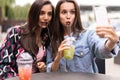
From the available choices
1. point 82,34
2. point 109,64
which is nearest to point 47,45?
Answer: point 82,34

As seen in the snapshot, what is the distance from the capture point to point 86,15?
1128 cm

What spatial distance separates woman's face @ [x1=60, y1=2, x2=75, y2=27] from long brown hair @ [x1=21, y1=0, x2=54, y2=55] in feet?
0.53

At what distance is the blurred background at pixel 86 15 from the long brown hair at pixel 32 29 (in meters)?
0.23

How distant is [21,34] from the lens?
7.08ft

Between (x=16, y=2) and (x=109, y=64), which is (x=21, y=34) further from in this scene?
(x=16, y=2)

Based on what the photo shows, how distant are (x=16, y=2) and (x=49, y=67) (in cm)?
1611

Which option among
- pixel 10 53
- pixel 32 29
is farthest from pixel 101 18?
pixel 10 53

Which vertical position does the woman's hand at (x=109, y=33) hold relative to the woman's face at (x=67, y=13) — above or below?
below

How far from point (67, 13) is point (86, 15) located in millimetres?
9419

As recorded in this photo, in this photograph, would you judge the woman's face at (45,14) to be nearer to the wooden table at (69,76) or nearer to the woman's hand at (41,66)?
the woman's hand at (41,66)

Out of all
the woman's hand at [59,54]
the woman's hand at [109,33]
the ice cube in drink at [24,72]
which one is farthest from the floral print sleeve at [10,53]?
the woman's hand at [109,33]

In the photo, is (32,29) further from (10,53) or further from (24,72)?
(24,72)

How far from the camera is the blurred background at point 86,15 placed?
9.60ft

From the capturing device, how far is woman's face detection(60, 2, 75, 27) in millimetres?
1934
